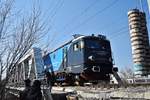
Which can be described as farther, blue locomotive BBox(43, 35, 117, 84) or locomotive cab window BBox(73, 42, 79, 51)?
locomotive cab window BBox(73, 42, 79, 51)

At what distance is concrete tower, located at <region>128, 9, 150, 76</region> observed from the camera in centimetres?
6762

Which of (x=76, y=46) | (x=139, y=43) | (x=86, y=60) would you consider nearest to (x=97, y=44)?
(x=76, y=46)

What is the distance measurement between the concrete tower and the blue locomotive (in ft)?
165

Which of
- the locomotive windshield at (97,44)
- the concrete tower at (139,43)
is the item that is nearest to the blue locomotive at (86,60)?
the locomotive windshield at (97,44)

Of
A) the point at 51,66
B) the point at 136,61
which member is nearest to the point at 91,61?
the point at 51,66

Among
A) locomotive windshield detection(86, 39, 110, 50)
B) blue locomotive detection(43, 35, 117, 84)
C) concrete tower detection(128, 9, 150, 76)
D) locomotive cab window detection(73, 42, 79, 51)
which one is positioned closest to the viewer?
blue locomotive detection(43, 35, 117, 84)

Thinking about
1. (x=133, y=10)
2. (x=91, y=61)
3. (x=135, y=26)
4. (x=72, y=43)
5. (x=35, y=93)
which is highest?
(x=133, y=10)

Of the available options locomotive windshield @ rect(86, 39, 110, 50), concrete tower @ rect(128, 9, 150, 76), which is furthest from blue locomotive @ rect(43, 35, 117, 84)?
concrete tower @ rect(128, 9, 150, 76)

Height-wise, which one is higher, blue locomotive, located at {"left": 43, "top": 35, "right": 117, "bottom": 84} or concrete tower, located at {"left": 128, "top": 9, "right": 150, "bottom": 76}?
concrete tower, located at {"left": 128, "top": 9, "right": 150, "bottom": 76}

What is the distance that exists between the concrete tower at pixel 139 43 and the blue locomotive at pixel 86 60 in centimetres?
5023

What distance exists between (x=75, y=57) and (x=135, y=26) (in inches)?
2293

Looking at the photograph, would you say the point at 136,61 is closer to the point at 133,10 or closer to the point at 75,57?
the point at 133,10

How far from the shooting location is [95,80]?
1644cm

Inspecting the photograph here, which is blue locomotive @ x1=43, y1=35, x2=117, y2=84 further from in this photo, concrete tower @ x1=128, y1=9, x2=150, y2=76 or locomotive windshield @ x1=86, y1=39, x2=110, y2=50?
concrete tower @ x1=128, y1=9, x2=150, y2=76
